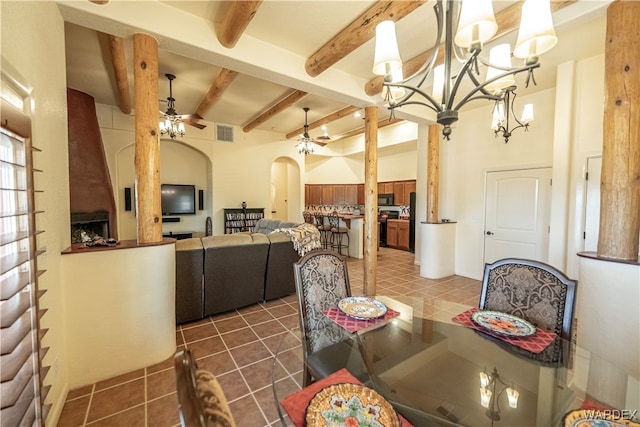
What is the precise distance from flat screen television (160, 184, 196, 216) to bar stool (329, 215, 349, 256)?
→ 355 centimetres

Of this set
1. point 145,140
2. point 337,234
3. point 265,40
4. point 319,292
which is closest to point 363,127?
point 337,234

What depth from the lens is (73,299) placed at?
1884mm

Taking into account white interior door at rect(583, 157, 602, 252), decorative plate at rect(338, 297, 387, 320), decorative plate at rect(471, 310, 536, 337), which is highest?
white interior door at rect(583, 157, 602, 252)

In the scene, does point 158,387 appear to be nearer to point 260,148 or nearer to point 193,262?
point 193,262

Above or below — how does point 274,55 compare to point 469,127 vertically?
above

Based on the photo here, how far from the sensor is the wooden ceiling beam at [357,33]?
216 centimetres

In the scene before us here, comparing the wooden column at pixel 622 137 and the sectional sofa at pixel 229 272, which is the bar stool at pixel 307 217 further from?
the wooden column at pixel 622 137

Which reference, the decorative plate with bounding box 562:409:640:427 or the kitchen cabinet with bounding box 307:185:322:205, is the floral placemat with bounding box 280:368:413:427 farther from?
the kitchen cabinet with bounding box 307:185:322:205

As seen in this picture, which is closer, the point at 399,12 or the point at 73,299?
the point at 73,299

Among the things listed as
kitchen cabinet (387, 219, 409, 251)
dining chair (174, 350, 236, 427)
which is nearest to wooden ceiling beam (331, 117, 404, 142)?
kitchen cabinet (387, 219, 409, 251)

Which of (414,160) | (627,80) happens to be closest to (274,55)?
(627,80)

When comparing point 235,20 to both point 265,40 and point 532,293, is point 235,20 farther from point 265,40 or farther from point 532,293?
point 532,293

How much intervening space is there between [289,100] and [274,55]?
1.71 meters

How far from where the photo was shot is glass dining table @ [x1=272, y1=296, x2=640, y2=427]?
1.09 metres
